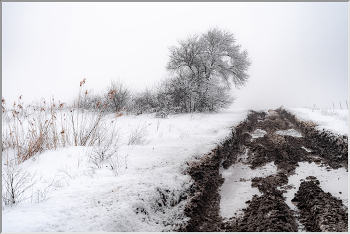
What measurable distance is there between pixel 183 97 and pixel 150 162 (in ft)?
39.5

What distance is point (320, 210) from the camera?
91.0 inches

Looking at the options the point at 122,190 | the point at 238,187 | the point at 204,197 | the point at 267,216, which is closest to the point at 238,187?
Answer: the point at 238,187

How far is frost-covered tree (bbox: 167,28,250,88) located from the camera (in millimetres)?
15727

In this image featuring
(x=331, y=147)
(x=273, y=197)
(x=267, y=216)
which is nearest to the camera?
(x=267, y=216)

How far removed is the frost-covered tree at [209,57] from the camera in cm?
1573

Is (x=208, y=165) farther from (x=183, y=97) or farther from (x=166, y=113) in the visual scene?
(x=183, y=97)

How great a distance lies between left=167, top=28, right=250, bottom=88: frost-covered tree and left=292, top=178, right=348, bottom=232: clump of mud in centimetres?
1329

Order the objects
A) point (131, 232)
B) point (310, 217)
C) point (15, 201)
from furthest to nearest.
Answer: point (310, 217)
point (15, 201)
point (131, 232)

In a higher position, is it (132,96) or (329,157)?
(132,96)

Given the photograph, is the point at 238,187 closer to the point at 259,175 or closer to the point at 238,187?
the point at 238,187

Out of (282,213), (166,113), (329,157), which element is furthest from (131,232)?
(166,113)

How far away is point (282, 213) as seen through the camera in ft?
7.59

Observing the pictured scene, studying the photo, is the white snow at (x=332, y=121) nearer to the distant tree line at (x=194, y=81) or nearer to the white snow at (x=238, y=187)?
the white snow at (x=238, y=187)

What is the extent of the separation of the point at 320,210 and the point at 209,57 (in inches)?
586
